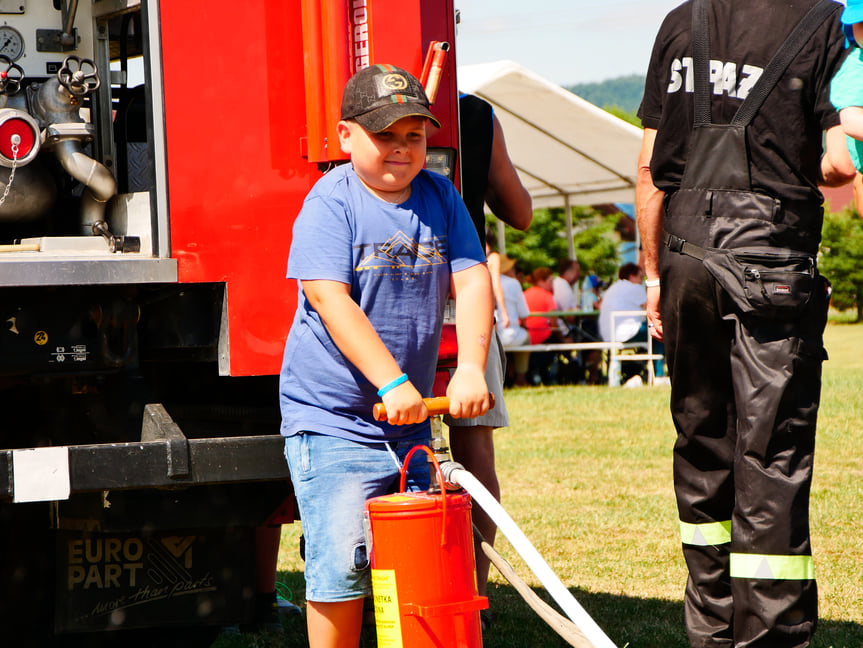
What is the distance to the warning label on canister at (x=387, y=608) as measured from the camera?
9.04ft

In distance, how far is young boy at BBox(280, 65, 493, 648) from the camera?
289cm

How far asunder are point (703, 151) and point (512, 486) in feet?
14.2

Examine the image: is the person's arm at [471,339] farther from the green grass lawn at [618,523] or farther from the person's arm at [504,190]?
the green grass lawn at [618,523]

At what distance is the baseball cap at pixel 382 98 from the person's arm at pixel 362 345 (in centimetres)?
42

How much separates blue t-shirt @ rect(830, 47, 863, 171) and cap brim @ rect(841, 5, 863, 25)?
0.67 feet

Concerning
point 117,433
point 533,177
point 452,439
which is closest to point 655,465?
point 452,439

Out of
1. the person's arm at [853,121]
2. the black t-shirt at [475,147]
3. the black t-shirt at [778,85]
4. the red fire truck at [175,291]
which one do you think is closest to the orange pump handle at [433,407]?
the red fire truck at [175,291]

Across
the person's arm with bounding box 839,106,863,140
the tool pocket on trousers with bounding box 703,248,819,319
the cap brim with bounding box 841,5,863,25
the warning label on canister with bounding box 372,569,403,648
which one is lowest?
the warning label on canister with bounding box 372,569,403,648

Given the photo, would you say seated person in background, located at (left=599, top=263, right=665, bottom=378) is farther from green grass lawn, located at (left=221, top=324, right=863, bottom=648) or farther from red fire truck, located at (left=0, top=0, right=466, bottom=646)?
red fire truck, located at (left=0, top=0, right=466, bottom=646)

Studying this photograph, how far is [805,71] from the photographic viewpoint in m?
3.32

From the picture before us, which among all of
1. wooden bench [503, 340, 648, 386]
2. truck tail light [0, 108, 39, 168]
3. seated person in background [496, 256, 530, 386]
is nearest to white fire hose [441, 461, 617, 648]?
truck tail light [0, 108, 39, 168]

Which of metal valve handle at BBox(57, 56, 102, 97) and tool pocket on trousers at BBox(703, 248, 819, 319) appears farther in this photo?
metal valve handle at BBox(57, 56, 102, 97)

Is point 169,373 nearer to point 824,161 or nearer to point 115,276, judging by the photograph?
point 115,276

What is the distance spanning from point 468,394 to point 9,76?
6.29 ft
